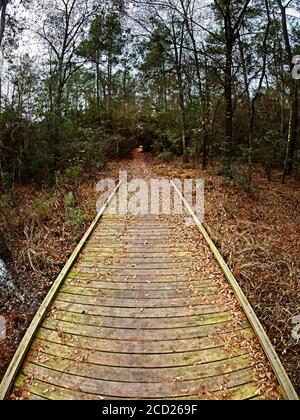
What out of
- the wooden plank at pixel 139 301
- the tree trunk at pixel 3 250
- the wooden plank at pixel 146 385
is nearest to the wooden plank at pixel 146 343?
the wooden plank at pixel 146 385

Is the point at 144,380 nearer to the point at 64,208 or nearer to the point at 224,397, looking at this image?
the point at 224,397

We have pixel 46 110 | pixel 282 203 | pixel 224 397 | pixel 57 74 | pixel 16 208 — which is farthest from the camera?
pixel 57 74

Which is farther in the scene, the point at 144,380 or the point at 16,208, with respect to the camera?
the point at 16,208

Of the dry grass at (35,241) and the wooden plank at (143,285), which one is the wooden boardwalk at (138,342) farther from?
the dry grass at (35,241)

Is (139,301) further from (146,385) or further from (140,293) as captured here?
(146,385)

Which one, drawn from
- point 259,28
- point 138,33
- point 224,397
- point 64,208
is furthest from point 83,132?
point 224,397

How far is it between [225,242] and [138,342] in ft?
11.1

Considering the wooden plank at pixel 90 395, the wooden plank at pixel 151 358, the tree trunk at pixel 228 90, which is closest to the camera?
the wooden plank at pixel 90 395

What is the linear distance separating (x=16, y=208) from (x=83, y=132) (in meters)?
7.58

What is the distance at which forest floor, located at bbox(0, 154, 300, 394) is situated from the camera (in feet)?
Result: 13.9

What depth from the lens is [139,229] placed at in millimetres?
7344

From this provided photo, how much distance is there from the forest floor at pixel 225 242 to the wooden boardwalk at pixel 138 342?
1.41 feet

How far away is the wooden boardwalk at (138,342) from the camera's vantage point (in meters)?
3.06

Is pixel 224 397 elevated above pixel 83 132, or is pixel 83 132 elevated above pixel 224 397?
pixel 83 132
